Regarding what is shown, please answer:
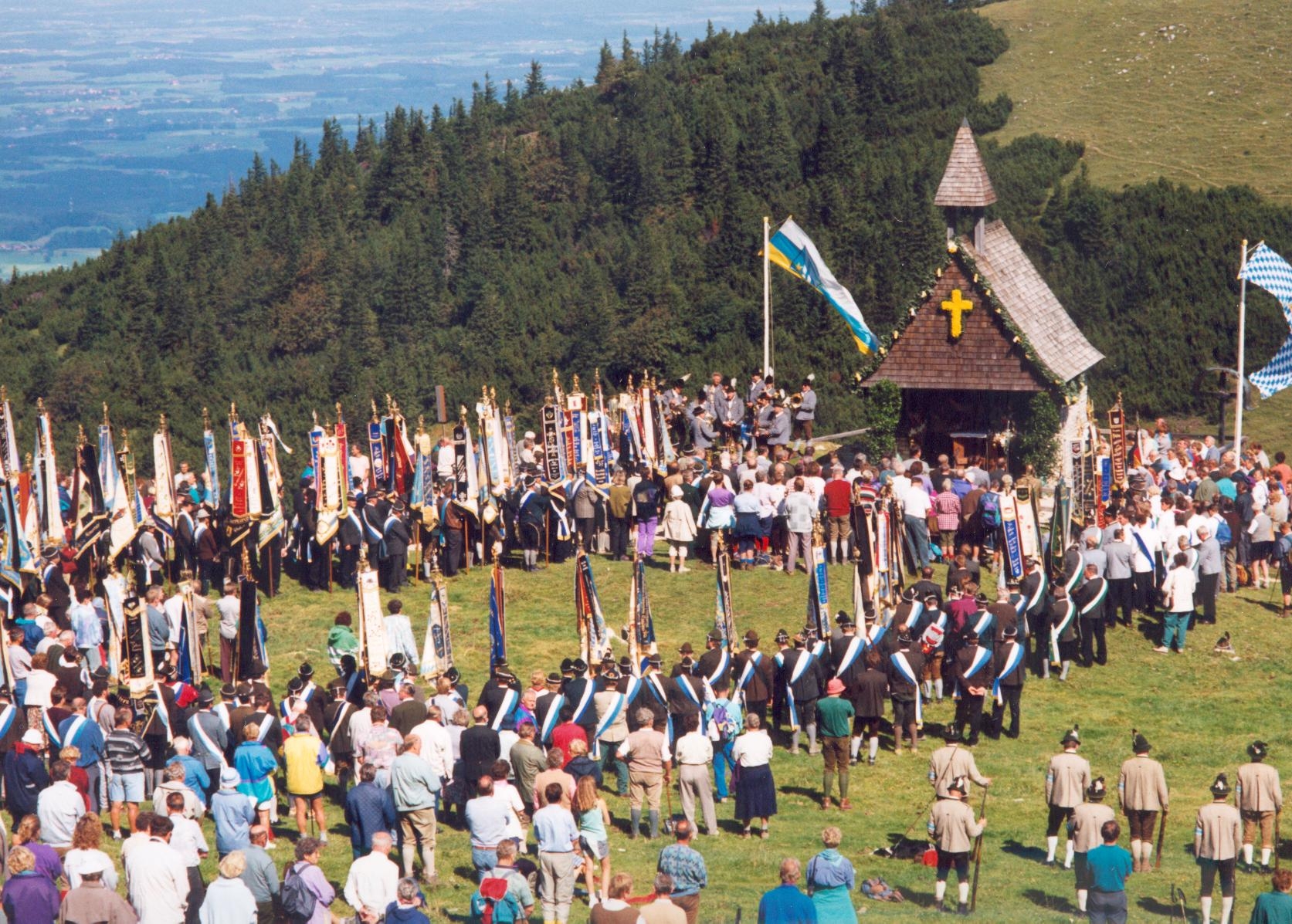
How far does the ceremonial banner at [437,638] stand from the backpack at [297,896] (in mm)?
7795

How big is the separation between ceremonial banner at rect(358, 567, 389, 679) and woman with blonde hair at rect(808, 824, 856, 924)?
8423 millimetres

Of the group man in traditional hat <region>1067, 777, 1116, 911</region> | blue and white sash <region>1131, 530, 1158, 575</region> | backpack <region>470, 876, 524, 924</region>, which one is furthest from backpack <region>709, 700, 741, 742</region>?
blue and white sash <region>1131, 530, 1158, 575</region>

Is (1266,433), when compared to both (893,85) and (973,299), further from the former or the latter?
(893,85)

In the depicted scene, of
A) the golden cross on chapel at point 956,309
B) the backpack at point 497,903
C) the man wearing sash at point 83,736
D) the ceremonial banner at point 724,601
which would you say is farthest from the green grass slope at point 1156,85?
the backpack at point 497,903

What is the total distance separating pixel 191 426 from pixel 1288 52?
193ft

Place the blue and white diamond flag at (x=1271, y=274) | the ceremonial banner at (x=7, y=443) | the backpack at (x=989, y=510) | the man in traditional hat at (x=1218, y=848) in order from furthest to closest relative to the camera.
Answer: the blue and white diamond flag at (x=1271, y=274) < the backpack at (x=989, y=510) < the ceremonial banner at (x=7, y=443) < the man in traditional hat at (x=1218, y=848)

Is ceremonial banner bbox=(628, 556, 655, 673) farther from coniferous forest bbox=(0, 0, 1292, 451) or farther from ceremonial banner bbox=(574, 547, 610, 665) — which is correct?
coniferous forest bbox=(0, 0, 1292, 451)

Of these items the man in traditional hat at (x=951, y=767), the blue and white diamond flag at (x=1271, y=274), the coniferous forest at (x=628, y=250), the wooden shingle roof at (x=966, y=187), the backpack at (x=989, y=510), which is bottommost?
the man in traditional hat at (x=951, y=767)

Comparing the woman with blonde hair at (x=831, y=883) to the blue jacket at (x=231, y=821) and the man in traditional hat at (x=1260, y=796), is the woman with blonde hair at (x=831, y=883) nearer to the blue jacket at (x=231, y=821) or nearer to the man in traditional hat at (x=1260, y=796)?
the blue jacket at (x=231, y=821)

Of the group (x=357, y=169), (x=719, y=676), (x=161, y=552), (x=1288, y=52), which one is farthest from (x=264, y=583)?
(x=357, y=169)

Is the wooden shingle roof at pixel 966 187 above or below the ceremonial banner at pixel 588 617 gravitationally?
above

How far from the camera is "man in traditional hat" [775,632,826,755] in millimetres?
22906

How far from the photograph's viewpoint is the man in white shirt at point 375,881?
1609 centimetres

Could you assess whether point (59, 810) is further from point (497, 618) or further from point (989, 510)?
point (989, 510)
